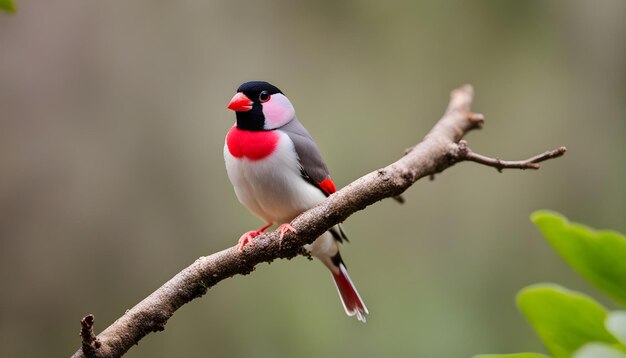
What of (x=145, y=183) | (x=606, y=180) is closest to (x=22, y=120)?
(x=145, y=183)

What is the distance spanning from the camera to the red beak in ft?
4.68

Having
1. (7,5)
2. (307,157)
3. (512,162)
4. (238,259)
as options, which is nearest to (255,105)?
(307,157)

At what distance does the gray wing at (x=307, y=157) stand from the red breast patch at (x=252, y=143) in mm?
50

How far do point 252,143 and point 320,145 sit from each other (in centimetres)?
176

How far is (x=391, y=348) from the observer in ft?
9.80

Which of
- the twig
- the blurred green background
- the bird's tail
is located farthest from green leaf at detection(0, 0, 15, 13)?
the blurred green background

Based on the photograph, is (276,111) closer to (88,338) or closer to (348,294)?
(348,294)

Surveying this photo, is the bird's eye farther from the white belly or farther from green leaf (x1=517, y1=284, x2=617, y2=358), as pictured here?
green leaf (x1=517, y1=284, x2=617, y2=358)

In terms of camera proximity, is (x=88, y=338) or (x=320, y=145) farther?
(x=320, y=145)

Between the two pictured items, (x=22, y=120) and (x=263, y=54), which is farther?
(x=263, y=54)

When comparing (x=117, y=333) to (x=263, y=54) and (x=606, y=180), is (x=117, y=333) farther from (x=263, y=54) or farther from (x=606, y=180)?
(x=606, y=180)

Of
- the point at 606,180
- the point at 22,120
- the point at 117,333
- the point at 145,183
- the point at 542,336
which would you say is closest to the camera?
the point at 542,336

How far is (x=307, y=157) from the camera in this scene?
1.50 m

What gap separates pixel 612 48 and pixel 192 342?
242 centimetres
